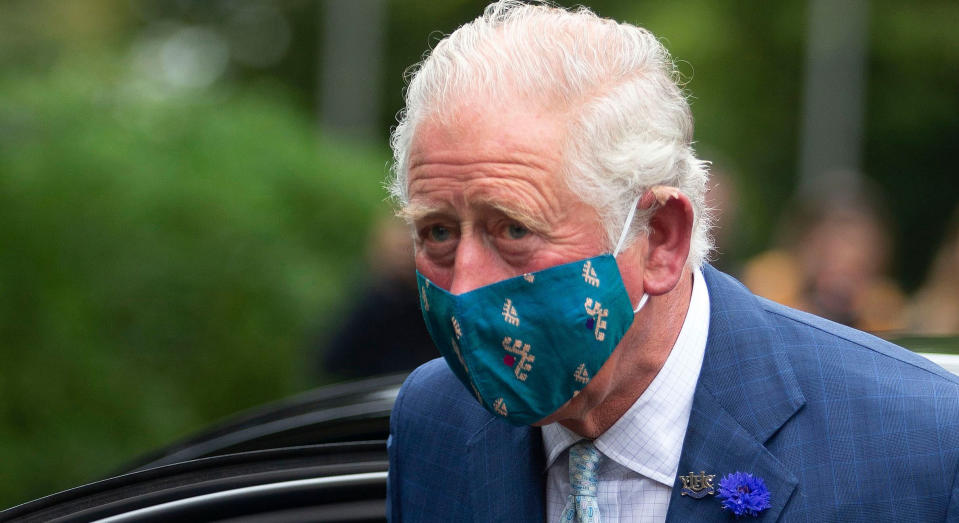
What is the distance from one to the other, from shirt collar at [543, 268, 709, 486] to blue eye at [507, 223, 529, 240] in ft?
1.42

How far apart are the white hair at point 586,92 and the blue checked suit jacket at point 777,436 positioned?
250 millimetres

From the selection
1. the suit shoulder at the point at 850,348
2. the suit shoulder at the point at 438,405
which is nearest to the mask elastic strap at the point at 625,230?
the suit shoulder at the point at 850,348

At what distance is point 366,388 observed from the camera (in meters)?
3.07

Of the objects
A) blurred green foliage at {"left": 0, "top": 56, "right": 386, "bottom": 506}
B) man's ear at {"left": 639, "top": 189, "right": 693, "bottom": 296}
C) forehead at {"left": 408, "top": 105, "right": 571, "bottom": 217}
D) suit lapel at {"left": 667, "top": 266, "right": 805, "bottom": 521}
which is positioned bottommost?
blurred green foliage at {"left": 0, "top": 56, "right": 386, "bottom": 506}

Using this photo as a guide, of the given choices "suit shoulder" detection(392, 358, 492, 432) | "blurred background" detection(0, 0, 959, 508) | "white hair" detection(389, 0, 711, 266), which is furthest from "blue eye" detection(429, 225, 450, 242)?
"blurred background" detection(0, 0, 959, 508)

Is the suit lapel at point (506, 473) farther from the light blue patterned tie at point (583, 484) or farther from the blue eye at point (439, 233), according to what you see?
the blue eye at point (439, 233)

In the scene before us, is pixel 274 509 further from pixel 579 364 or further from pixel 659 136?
pixel 659 136

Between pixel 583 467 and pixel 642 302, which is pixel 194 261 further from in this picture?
pixel 642 302

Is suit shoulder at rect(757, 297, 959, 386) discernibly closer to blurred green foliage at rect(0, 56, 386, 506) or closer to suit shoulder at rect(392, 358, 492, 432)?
suit shoulder at rect(392, 358, 492, 432)

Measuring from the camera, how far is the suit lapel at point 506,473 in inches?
94.7

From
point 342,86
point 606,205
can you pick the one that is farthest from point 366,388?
point 342,86

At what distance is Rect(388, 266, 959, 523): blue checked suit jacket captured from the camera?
2074 millimetres

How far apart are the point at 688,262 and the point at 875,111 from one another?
24.4 meters

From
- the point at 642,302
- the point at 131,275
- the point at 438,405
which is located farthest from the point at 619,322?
the point at 131,275
